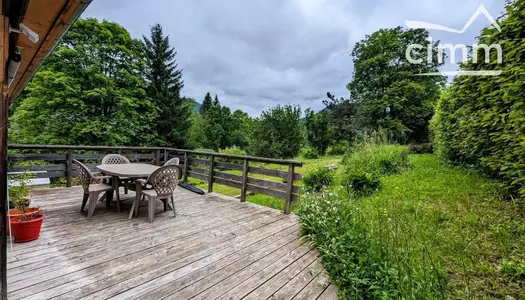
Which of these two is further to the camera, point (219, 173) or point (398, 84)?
point (398, 84)

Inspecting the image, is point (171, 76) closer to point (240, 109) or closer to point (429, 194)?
point (429, 194)

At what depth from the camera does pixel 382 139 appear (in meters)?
8.61

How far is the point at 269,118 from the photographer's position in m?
14.4

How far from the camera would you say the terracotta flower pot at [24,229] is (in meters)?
2.21

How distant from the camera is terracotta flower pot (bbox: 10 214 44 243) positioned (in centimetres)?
221

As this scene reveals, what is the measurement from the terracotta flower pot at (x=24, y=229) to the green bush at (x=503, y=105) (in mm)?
5061

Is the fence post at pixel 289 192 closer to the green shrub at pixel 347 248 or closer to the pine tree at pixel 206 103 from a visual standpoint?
the green shrub at pixel 347 248

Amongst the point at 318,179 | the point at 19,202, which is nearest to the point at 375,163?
the point at 318,179

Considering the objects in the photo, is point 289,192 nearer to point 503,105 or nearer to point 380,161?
point 503,105

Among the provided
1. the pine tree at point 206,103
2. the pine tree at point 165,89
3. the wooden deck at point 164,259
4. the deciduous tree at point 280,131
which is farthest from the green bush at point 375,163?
the pine tree at point 206,103

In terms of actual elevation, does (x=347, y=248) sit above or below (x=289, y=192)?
below

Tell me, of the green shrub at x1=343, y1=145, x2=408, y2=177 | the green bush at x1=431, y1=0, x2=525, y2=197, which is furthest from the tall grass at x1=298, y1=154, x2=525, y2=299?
the green shrub at x1=343, y1=145, x2=408, y2=177

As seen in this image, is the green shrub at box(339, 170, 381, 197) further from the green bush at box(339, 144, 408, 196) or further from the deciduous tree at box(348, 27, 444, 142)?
the deciduous tree at box(348, 27, 444, 142)

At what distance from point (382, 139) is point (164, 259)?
8.67 meters
